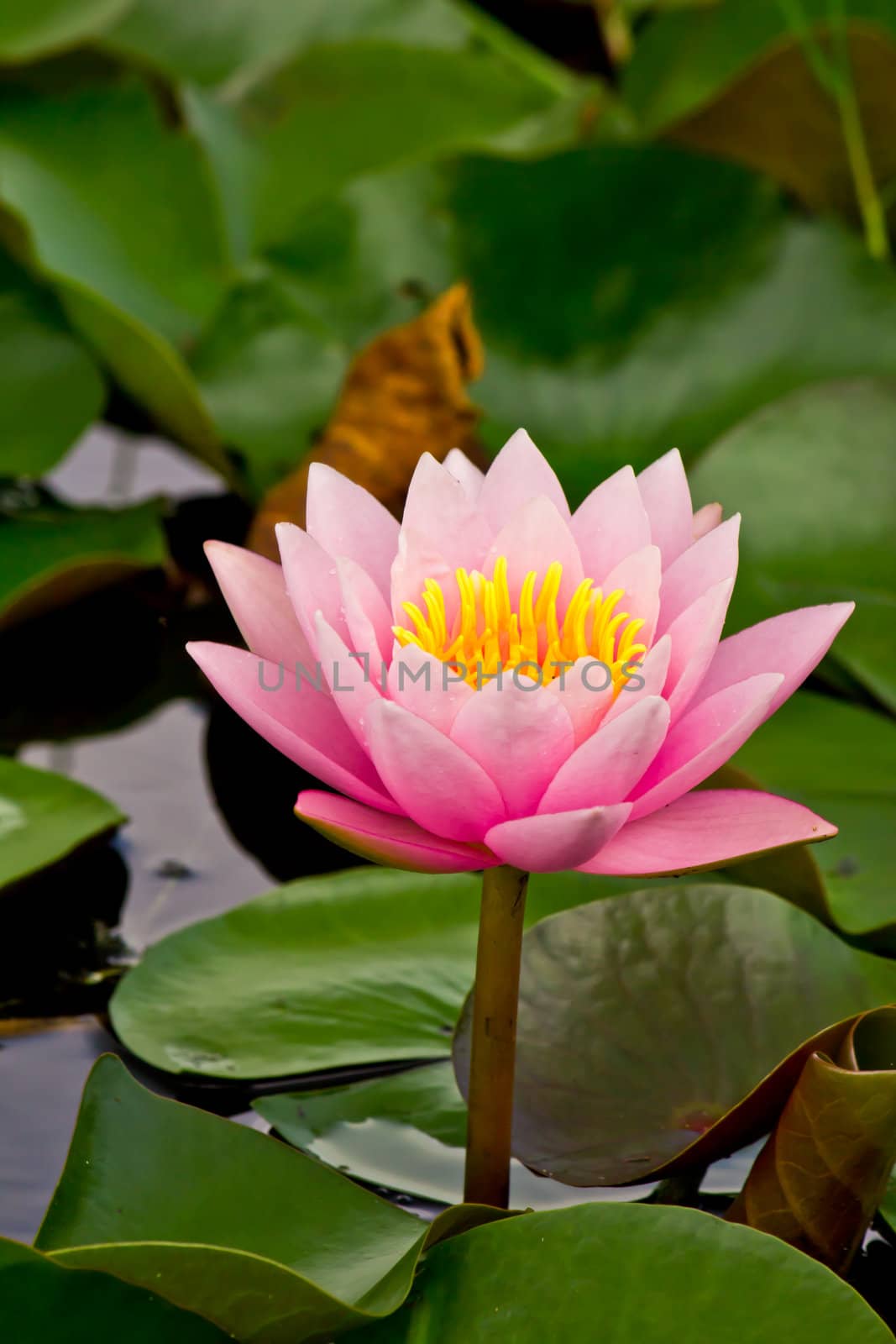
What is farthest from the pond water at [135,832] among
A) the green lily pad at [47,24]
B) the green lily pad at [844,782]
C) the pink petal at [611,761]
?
the green lily pad at [47,24]

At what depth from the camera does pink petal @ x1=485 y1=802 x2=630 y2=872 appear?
23.3 inches

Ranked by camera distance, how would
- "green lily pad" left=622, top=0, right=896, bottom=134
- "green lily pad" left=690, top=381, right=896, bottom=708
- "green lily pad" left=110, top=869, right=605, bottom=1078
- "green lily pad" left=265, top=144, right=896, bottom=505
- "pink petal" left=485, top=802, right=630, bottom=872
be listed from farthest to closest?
"green lily pad" left=622, top=0, right=896, bottom=134 → "green lily pad" left=265, top=144, right=896, bottom=505 → "green lily pad" left=690, top=381, right=896, bottom=708 → "green lily pad" left=110, top=869, right=605, bottom=1078 → "pink petal" left=485, top=802, right=630, bottom=872

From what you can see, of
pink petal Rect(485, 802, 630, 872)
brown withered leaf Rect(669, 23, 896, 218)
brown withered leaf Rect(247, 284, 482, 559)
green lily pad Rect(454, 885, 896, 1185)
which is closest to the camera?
pink petal Rect(485, 802, 630, 872)

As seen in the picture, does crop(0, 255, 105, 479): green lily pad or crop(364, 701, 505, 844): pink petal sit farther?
crop(0, 255, 105, 479): green lily pad

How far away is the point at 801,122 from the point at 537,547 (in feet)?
4.20

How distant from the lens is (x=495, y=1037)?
73 centimetres

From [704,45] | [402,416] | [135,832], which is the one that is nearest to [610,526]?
[135,832]

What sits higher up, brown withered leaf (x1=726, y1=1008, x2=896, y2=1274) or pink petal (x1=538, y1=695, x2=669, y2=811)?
pink petal (x1=538, y1=695, x2=669, y2=811)

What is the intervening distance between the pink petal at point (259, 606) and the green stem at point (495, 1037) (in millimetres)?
154

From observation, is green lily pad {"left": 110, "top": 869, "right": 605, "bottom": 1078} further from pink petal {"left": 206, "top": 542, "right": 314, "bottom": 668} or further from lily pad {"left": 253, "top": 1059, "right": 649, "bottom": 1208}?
pink petal {"left": 206, "top": 542, "right": 314, "bottom": 668}

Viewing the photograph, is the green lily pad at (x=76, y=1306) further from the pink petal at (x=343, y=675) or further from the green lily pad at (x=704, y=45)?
the green lily pad at (x=704, y=45)

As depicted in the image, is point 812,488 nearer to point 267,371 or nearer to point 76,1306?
point 267,371

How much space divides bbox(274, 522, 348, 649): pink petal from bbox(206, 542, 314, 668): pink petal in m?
0.02

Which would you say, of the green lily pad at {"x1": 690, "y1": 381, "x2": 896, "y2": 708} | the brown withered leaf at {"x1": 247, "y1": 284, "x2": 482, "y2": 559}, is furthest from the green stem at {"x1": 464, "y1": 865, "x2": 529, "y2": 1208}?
the brown withered leaf at {"x1": 247, "y1": 284, "x2": 482, "y2": 559}
